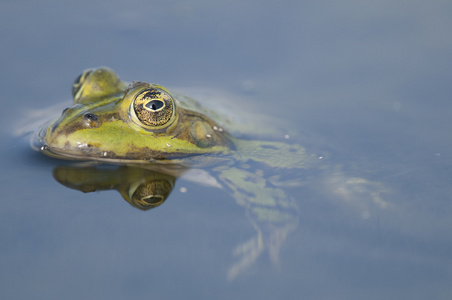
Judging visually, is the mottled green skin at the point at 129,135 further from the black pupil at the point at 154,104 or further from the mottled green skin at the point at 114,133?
the black pupil at the point at 154,104

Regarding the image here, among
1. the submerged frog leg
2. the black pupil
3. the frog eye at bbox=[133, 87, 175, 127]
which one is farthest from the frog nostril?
the submerged frog leg

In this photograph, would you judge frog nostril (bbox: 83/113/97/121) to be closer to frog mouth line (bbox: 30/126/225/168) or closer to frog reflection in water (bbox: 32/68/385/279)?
frog reflection in water (bbox: 32/68/385/279)

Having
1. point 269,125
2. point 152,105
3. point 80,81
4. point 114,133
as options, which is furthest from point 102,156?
point 269,125

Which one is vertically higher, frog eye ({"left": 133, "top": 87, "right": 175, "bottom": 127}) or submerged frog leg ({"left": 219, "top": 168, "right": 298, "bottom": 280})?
frog eye ({"left": 133, "top": 87, "right": 175, "bottom": 127})

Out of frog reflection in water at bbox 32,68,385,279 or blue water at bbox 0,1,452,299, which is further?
frog reflection in water at bbox 32,68,385,279

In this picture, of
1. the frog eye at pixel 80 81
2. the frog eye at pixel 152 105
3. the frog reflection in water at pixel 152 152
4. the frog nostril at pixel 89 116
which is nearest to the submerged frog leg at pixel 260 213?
the frog reflection in water at pixel 152 152

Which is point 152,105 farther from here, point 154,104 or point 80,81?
point 80,81

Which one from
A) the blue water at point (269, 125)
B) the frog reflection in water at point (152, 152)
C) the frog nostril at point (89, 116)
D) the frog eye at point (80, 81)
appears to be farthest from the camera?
the frog eye at point (80, 81)

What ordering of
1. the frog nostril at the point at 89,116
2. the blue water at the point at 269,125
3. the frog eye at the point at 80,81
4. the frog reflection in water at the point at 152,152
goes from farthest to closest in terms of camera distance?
the frog eye at the point at 80,81
the frog nostril at the point at 89,116
the frog reflection in water at the point at 152,152
the blue water at the point at 269,125
